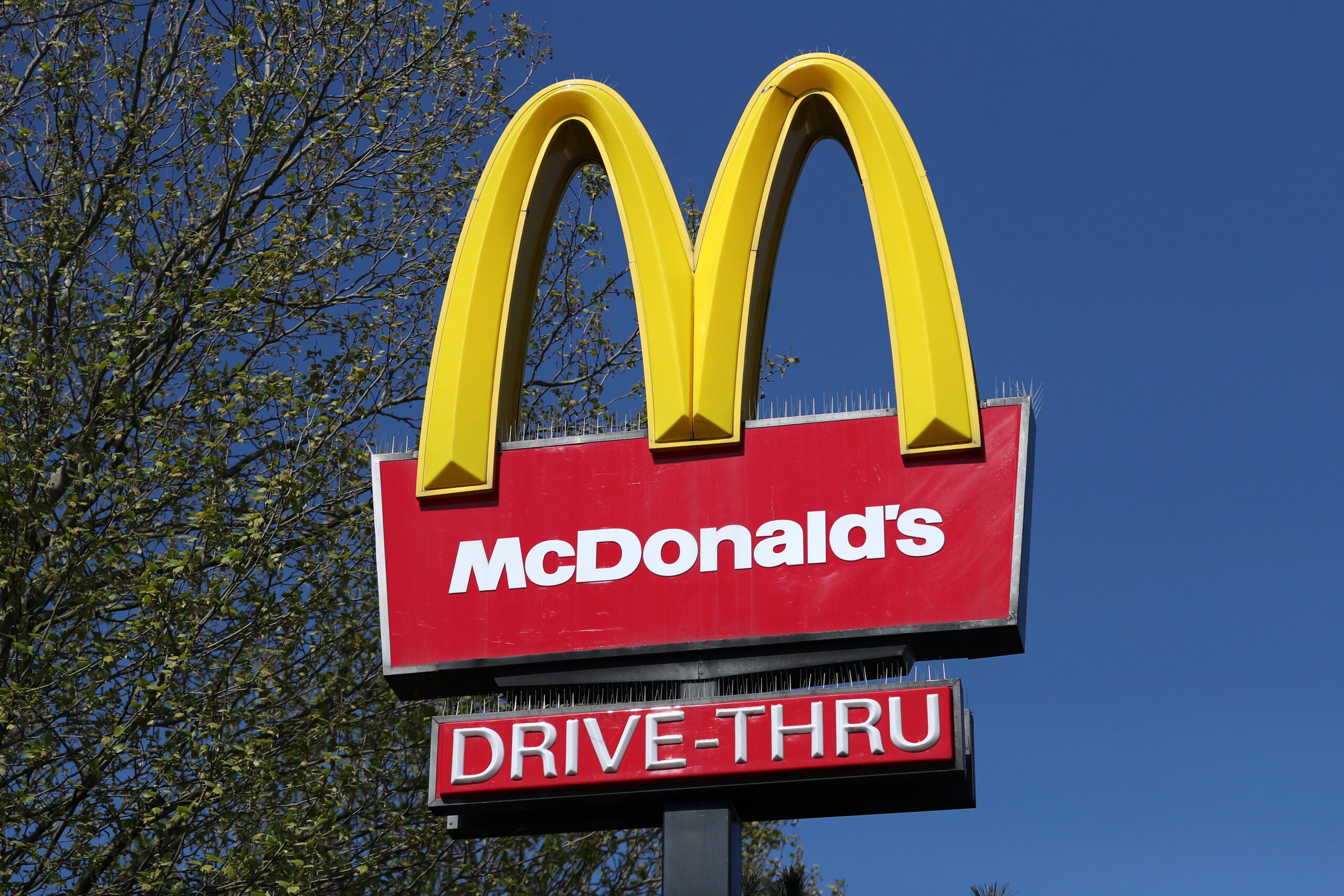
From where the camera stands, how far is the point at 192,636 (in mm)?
15516

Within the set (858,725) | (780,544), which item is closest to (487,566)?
(780,544)

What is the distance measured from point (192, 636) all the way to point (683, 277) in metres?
5.79

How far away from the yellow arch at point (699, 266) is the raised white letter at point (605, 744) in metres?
2.04

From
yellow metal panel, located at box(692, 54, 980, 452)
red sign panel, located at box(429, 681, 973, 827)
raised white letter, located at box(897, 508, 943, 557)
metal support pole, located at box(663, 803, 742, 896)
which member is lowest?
metal support pole, located at box(663, 803, 742, 896)

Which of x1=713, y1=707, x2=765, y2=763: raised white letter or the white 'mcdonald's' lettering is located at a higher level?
the white 'mcdonald's' lettering

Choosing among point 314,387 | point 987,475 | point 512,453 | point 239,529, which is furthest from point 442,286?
point 987,475

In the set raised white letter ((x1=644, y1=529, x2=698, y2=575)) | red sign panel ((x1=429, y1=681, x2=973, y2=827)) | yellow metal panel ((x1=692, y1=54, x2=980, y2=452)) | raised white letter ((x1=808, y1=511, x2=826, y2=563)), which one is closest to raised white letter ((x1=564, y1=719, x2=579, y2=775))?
red sign panel ((x1=429, y1=681, x2=973, y2=827))

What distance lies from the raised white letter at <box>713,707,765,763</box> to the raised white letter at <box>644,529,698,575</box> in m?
1.12

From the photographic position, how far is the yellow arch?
1238 cm

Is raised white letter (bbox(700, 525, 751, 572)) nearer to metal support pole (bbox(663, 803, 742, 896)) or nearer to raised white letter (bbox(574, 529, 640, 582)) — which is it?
raised white letter (bbox(574, 529, 640, 582))

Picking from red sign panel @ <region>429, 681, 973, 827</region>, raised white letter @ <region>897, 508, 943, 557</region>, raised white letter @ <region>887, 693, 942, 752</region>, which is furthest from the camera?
Answer: raised white letter @ <region>897, 508, 943, 557</region>

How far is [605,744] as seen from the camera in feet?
38.7

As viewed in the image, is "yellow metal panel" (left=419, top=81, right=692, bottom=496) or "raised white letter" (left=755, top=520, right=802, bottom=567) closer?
"raised white letter" (left=755, top=520, right=802, bottom=567)

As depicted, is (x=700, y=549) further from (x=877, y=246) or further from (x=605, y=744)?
(x=877, y=246)
